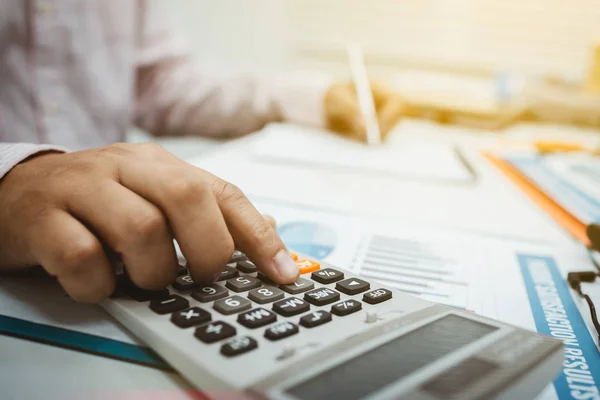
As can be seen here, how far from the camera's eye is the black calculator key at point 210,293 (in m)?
0.27

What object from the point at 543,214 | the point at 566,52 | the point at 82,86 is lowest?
the point at 543,214

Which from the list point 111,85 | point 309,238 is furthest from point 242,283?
point 111,85

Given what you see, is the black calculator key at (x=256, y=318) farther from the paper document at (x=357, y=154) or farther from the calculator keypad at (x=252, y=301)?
the paper document at (x=357, y=154)

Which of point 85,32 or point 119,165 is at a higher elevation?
point 85,32

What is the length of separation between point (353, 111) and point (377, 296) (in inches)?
24.8

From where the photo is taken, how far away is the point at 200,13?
4.91 feet

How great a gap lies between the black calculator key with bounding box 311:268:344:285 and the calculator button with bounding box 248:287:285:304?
0.10 feet

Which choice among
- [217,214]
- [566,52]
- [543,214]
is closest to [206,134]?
[543,214]

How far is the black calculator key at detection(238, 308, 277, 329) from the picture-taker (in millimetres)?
246

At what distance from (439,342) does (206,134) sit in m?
0.81

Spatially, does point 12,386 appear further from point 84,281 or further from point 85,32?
point 85,32

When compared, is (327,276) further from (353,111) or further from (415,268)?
(353,111)


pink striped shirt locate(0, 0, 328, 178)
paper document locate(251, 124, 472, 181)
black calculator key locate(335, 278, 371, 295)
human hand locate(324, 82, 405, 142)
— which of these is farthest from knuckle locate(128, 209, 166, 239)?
human hand locate(324, 82, 405, 142)

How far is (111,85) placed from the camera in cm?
81
